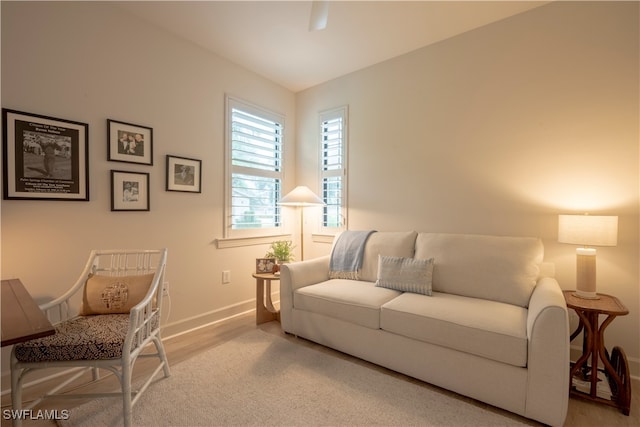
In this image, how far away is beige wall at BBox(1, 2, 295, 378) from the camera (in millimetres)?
1902

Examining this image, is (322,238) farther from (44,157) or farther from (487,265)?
(44,157)

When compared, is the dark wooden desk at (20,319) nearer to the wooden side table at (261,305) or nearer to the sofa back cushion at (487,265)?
the wooden side table at (261,305)

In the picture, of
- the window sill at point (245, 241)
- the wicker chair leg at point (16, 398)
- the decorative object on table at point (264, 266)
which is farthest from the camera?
the window sill at point (245, 241)

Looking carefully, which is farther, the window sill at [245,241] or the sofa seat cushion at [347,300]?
the window sill at [245,241]

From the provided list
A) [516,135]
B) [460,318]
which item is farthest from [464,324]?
[516,135]

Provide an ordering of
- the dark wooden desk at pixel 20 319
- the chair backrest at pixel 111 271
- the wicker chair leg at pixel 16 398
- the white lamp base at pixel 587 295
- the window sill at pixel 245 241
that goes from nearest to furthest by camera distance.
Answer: the dark wooden desk at pixel 20 319, the wicker chair leg at pixel 16 398, the chair backrest at pixel 111 271, the white lamp base at pixel 587 295, the window sill at pixel 245 241

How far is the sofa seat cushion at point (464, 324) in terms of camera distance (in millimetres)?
1612

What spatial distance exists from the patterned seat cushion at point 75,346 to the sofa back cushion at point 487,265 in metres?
2.18

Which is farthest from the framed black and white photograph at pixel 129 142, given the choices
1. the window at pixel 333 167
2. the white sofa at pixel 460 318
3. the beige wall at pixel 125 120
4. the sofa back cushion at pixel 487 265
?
the sofa back cushion at pixel 487 265

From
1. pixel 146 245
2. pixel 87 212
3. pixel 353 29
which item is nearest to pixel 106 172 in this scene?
pixel 87 212

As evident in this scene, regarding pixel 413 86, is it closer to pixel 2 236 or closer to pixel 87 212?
pixel 87 212

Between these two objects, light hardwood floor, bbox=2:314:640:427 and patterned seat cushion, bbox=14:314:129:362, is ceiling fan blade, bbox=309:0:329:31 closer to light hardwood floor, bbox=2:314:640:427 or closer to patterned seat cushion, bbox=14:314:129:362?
patterned seat cushion, bbox=14:314:129:362

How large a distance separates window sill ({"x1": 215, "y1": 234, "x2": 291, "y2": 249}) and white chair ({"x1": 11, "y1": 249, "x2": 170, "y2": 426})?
0.92 meters

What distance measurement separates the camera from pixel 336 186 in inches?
139
